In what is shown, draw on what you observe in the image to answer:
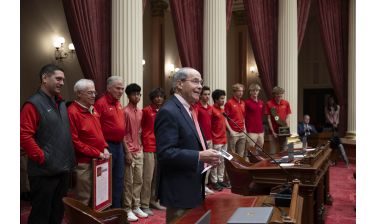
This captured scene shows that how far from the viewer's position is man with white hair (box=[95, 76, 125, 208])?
3908 millimetres

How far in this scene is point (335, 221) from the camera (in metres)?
4.52

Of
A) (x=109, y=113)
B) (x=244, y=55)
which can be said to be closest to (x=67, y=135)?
(x=109, y=113)

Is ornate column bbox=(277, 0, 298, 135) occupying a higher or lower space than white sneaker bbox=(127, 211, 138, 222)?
higher

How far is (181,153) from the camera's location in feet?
7.12

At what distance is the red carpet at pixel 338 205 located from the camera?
174 inches

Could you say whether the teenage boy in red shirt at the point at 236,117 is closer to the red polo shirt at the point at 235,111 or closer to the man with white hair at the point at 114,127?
the red polo shirt at the point at 235,111

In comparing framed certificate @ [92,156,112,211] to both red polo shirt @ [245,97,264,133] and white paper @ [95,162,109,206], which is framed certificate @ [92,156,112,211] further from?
red polo shirt @ [245,97,264,133]

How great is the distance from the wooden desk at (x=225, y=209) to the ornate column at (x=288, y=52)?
250 inches

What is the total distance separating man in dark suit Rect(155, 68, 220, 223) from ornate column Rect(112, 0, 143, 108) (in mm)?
2622

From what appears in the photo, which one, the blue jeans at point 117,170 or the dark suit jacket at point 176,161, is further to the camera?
the blue jeans at point 117,170

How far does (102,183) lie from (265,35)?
596 cm

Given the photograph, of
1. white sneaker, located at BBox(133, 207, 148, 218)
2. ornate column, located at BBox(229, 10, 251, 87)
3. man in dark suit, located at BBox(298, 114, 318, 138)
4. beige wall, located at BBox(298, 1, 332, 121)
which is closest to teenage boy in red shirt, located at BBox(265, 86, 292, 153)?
man in dark suit, located at BBox(298, 114, 318, 138)

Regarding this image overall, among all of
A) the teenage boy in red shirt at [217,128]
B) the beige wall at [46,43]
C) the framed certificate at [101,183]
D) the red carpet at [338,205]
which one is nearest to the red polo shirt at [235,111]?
the teenage boy in red shirt at [217,128]

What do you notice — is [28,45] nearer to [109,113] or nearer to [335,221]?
[109,113]
